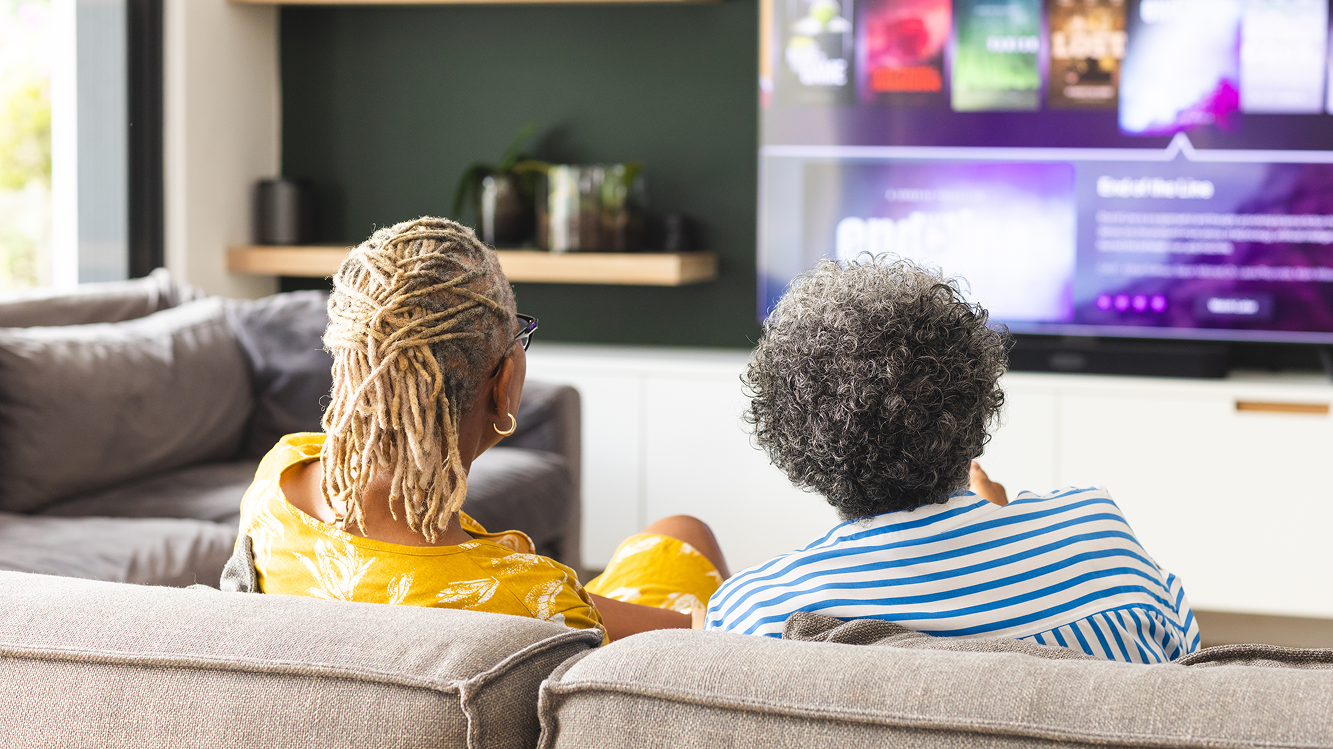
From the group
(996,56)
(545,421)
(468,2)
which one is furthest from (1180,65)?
(468,2)

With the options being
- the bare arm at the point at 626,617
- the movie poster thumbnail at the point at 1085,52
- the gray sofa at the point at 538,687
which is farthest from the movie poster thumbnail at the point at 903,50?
the gray sofa at the point at 538,687

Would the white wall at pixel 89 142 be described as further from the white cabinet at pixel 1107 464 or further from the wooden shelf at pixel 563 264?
the white cabinet at pixel 1107 464

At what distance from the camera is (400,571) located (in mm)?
1173

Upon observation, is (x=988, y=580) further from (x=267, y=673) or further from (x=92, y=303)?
(x=92, y=303)

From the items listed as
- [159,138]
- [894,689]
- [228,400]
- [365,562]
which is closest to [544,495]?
[228,400]

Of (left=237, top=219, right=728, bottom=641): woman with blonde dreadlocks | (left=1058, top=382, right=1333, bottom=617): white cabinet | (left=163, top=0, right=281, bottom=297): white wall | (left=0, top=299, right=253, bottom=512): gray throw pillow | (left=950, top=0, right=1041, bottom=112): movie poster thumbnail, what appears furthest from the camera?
(left=163, top=0, right=281, bottom=297): white wall

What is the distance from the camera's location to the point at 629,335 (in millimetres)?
4031

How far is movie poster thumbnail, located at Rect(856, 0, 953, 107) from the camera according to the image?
3426mm

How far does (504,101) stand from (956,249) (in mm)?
1562

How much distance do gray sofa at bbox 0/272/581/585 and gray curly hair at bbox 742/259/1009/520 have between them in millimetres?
1376

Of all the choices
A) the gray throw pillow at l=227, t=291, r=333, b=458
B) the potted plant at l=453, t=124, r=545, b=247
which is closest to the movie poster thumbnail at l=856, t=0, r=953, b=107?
the potted plant at l=453, t=124, r=545, b=247

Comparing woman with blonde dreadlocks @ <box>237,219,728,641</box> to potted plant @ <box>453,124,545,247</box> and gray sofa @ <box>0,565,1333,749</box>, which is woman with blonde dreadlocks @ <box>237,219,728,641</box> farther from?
potted plant @ <box>453,124,545,247</box>

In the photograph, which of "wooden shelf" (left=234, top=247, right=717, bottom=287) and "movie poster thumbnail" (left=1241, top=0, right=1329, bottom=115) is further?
"wooden shelf" (left=234, top=247, right=717, bottom=287)

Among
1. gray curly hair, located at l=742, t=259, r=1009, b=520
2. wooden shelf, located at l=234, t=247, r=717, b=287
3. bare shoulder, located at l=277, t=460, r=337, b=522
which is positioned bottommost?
bare shoulder, located at l=277, t=460, r=337, b=522
